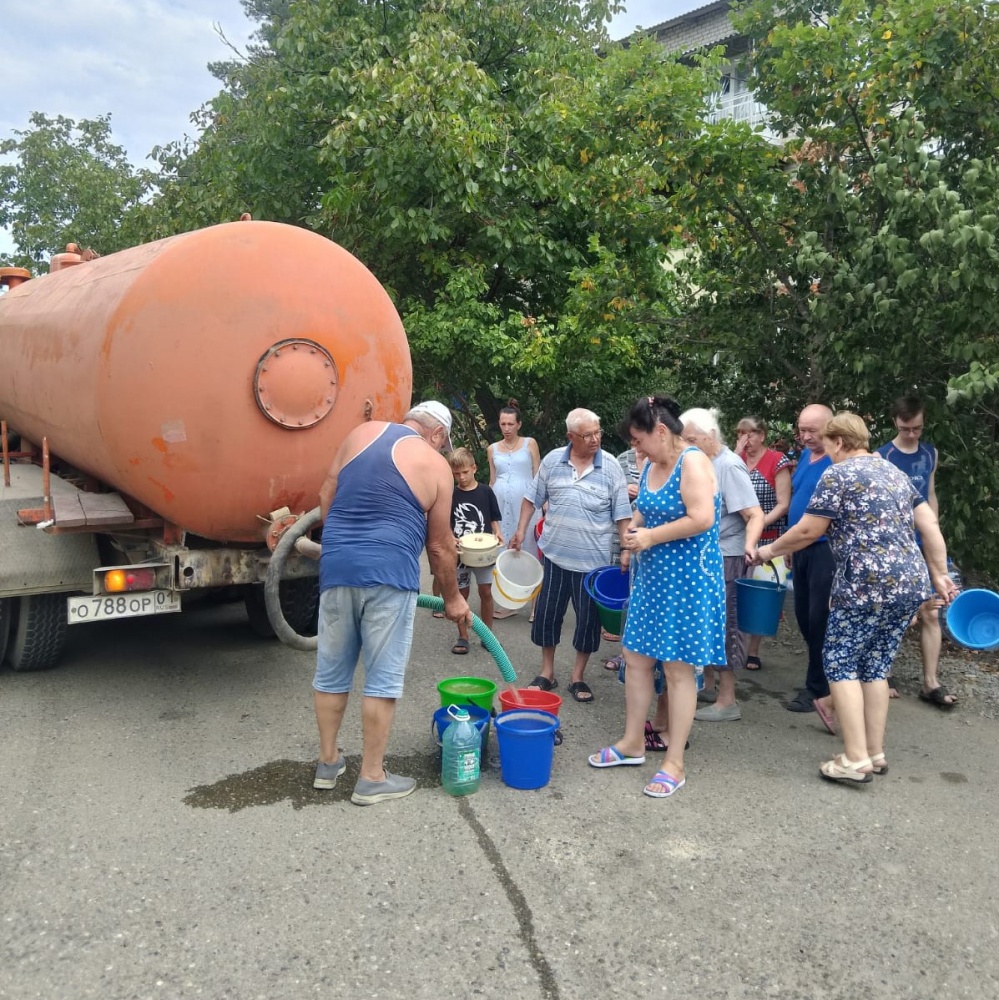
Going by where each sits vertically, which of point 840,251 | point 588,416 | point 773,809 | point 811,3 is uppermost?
point 811,3

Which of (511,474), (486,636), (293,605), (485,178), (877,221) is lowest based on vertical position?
(293,605)

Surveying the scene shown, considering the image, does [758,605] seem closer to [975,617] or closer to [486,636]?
[975,617]

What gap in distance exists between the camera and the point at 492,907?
9.68ft

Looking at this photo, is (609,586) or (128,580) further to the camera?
(609,586)

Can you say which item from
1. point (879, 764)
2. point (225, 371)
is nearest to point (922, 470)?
point (879, 764)

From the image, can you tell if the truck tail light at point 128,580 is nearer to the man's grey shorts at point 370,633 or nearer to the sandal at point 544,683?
the man's grey shorts at point 370,633

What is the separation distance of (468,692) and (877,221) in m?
4.38

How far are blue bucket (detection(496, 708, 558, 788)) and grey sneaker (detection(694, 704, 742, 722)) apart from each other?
123 centimetres

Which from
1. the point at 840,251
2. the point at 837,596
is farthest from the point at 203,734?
the point at 840,251

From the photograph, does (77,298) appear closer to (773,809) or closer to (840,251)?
(773,809)

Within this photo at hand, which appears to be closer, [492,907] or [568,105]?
[492,907]

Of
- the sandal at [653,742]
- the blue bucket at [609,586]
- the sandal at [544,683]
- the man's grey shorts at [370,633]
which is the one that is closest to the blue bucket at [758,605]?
the blue bucket at [609,586]

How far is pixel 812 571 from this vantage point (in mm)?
4746

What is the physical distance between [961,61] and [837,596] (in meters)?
3.63
